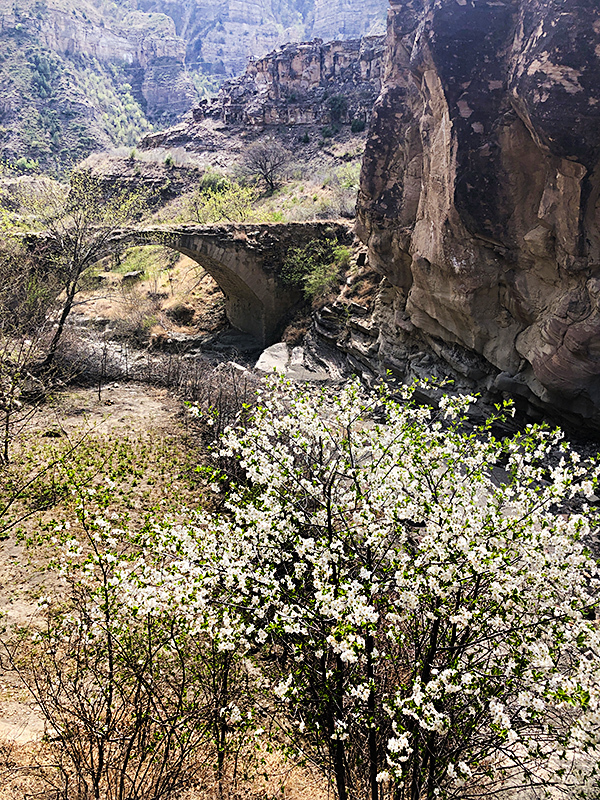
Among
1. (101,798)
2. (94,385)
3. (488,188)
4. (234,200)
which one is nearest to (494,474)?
(488,188)

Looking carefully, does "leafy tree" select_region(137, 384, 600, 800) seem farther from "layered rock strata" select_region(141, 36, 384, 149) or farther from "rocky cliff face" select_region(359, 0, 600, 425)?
"layered rock strata" select_region(141, 36, 384, 149)

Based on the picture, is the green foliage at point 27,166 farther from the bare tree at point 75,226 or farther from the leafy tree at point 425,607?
the leafy tree at point 425,607

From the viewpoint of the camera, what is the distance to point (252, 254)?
57.5 ft

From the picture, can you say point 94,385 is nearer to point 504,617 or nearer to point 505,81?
point 505,81

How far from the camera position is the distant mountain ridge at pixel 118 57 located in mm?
53688

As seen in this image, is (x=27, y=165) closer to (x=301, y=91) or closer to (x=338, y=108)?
(x=301, y=91)

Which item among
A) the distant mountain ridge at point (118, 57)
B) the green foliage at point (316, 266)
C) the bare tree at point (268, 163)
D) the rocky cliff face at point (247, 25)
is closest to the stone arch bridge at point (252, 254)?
the green foliage at point (316, 266)

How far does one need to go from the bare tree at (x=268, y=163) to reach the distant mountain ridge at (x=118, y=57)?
52.1ft

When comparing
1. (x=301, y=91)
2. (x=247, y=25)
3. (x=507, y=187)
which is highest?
(x=247, y=25)

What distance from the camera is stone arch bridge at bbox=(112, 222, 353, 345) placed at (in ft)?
55.0

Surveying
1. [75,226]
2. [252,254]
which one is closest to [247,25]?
[252,254]

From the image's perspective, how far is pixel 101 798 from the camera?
127 inches

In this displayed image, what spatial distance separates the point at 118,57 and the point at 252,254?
3520 inches

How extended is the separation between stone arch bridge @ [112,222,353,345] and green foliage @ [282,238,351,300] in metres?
0.35
